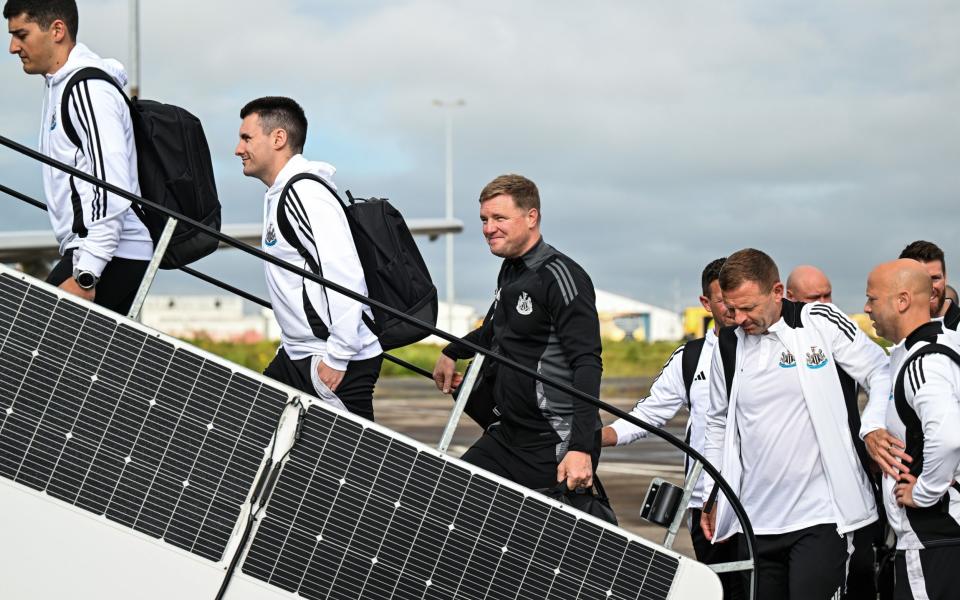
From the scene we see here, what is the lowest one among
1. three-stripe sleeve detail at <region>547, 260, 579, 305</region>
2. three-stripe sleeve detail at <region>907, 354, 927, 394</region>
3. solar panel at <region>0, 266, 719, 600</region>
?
solar panel at <region>0, 266, 719, 600</region>

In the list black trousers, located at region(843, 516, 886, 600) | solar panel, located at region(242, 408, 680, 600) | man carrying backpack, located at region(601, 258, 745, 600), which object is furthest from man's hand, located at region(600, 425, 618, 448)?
solar panel, located at region(242, 408, 680, 600)

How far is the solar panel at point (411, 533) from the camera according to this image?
3969 millimetres

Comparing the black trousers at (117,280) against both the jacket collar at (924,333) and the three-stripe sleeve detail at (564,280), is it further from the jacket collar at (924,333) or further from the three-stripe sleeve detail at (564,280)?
the jacket collar at (924,333)

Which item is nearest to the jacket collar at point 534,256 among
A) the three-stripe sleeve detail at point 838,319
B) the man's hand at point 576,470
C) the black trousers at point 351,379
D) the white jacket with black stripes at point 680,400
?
the black trousers at point 351,379

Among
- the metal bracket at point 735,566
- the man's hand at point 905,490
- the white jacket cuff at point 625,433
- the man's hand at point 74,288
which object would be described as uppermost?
the man's hand at point 905,490

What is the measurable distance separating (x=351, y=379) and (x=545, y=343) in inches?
32.3

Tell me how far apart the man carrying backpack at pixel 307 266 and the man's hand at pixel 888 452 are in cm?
201

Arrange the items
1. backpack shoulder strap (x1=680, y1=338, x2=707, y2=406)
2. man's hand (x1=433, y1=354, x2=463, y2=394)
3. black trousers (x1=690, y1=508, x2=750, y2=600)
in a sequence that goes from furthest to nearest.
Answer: backpack shoulder strap (x1=680, y1=338, x2=707, y2=406) → man's hand (x1=433, y1=354, x2=463, y2=394) → black trousers (x1=690, y1=508, x2=750, y2=600)

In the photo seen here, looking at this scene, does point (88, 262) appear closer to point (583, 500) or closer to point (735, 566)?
point (583, 500)

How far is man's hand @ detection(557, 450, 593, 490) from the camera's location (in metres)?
4.32

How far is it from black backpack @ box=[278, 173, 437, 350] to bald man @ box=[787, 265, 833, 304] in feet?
8.66

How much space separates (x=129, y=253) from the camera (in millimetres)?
4441

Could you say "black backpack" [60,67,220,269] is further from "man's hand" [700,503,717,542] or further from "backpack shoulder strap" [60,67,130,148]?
"man's hand" [700,503,717,542]

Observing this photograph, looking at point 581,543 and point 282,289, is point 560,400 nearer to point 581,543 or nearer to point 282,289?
point 581,543
